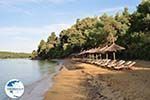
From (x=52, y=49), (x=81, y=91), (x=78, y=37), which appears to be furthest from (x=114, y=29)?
(x=52, y=49)

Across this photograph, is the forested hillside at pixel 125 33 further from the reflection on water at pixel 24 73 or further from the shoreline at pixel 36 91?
the shoreline at pixel 36 91

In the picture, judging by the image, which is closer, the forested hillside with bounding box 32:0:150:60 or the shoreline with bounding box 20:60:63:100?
the shoreline with bounding box 20:60:63:100

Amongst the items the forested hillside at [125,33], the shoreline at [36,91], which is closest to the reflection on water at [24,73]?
the shoreline at [36,91]

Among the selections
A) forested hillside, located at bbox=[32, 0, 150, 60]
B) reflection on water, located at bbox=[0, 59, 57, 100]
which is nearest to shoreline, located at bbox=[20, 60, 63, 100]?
reflection on water, located at bbox=[0, 59, 57, 100]

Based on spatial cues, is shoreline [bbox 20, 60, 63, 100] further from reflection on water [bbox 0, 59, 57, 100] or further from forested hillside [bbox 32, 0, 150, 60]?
forested hillside [bbox 32, 0, 150, 60]

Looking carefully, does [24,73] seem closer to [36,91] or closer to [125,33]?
[125,33]

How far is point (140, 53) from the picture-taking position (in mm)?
48562

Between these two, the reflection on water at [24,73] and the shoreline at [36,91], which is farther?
the reflection on water at [24,73]

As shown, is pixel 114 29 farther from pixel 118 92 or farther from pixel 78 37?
pixel 118 92

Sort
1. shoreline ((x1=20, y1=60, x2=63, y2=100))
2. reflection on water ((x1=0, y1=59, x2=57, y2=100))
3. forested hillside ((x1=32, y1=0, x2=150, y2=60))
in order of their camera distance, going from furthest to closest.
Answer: forested hillside ((x1=32, y1=0, x2=150, y2=60)) → reflection on water ((x1=0, y1=59, x2=57, y2=100)) → shoreline ((x1=20, y1=60, x2=63, y2=100))

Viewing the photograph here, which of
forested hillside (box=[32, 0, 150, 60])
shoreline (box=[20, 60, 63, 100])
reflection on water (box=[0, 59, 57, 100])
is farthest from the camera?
forested hillside (box=[32, 0, 150, 60])

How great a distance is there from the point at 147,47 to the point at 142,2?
393 inches

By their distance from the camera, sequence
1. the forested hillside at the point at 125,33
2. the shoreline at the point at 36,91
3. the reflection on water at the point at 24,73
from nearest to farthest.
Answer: the shoreline at the point at 36,91
the reflection on water at the point at 24,73
the forested hillside at the point at 125,33

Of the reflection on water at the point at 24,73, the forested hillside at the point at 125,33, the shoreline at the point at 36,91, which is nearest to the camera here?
the shoreline at the point at 36,91
